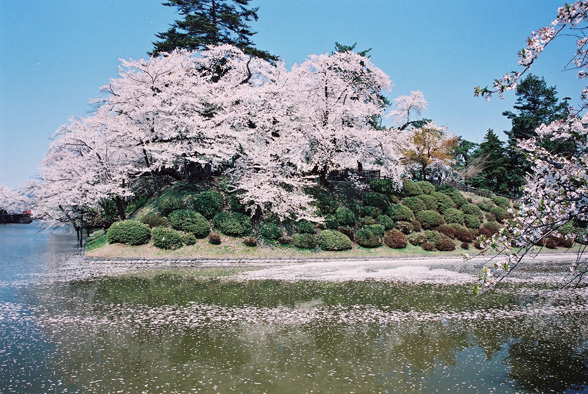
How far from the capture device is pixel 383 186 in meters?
34.7

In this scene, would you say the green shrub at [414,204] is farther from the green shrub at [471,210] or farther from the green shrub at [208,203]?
the green shrub at [208,203]

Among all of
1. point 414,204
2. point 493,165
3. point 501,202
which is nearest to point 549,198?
point 414,204

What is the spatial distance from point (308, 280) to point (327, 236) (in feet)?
30.3

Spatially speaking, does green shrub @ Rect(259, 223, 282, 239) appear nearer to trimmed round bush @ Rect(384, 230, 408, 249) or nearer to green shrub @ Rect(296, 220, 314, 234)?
green shrub @ Rect(296, 220, 314, 234)

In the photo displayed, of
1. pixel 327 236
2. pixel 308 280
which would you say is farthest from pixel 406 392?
pixel 327 236

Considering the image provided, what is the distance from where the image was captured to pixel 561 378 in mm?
7844

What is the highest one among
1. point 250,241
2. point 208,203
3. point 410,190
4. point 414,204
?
point 410,190

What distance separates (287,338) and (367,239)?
61.8 ft

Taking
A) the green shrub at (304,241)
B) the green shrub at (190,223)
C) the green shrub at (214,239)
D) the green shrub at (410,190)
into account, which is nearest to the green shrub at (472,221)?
the green shrub at (410,190)

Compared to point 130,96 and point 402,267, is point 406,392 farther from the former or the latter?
point 130,96

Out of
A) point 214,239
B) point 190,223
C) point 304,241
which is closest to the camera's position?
point 214,239

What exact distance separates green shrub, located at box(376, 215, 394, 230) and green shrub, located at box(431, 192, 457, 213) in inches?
260

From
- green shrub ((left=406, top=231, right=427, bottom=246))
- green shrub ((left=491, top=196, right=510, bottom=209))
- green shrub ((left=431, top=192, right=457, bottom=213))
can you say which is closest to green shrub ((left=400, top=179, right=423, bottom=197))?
green shrub ((left=431, top=192, right=457, bottom=213))

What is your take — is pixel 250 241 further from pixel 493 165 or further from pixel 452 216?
pixel 493 165
